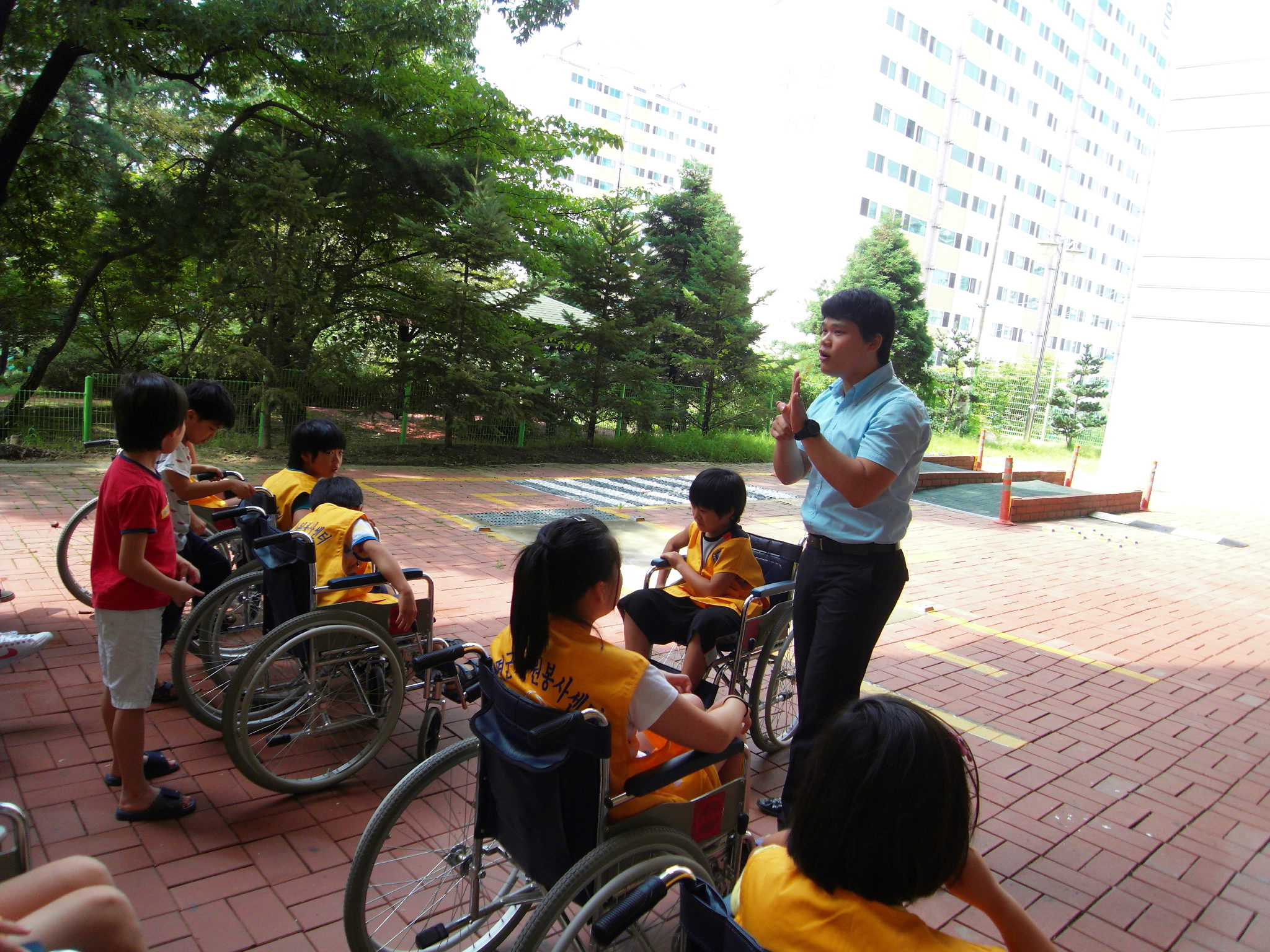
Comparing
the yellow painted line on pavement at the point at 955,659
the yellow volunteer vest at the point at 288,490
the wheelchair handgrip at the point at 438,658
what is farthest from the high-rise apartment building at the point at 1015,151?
the wheelchair handgrip at the point at 438,658

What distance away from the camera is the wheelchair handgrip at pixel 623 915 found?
1.28m

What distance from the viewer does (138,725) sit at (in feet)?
8.86

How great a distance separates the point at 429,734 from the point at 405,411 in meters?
9.99

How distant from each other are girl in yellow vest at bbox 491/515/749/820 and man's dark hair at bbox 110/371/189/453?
144cm

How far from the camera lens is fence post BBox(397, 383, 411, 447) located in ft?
41.2

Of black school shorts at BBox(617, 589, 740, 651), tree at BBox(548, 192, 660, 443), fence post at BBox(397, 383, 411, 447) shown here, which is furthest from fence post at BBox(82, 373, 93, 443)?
black school shorts at BBox(617, 589, 740, 651)

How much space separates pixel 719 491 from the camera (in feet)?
11.5

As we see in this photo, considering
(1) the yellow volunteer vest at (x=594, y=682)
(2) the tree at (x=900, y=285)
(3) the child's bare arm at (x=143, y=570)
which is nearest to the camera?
(1) the yellow volunteer vest at (x=594, y=682)

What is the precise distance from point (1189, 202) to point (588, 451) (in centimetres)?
1537

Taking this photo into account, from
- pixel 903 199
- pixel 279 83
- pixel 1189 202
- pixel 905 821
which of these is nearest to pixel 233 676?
pixel 905 821

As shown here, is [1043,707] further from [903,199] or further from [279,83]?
[903,199]

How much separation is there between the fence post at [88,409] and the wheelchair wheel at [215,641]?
8083mm

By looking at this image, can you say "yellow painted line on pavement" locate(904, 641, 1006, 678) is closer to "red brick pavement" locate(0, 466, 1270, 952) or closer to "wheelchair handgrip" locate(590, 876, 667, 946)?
"red brick pavement" locate(0, 466, 1270, 952)

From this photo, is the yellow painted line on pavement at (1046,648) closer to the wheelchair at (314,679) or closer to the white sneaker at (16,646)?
the wheelchair at (314,679)
